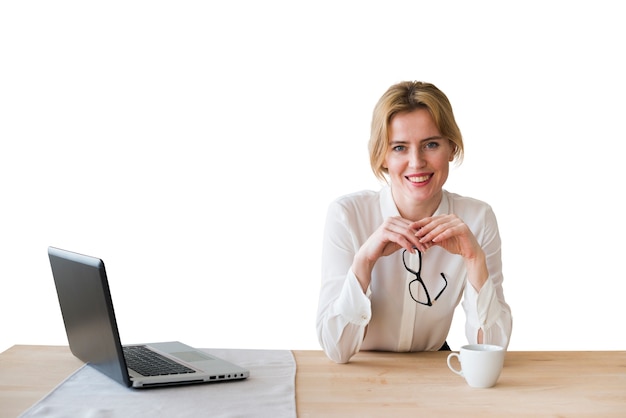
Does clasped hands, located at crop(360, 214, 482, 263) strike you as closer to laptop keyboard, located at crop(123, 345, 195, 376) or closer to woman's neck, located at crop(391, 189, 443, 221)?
woman's neck, located at crop(391, 189, 443, 221)

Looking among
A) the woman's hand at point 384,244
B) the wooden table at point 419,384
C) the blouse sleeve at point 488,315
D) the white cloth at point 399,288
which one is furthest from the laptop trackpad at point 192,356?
the blouse sleeve at point 488,315

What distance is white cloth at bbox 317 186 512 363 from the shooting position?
2344 mm

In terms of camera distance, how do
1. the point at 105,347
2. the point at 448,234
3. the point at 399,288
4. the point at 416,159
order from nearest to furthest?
the point at 105,347 < the point at 448,234 < the point at 416,159 < the point at 399,288

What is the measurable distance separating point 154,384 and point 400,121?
1.13 metres

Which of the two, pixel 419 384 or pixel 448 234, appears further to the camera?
pixel 448 234

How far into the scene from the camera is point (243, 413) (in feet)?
5.42

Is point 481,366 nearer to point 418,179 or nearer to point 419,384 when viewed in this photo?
point 419,384

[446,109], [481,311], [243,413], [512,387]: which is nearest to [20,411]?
[243,413]

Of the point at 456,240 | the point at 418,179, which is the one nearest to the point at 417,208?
the point at 418,179

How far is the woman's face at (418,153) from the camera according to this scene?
2.43 m

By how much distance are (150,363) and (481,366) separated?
0.84 m

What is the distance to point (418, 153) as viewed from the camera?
2.43 metres

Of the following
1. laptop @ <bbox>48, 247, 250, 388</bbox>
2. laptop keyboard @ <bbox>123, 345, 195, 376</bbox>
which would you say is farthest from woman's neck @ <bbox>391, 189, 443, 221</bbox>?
laptop keyboard @ <bbox>123, 345, 195, 376</bbox>

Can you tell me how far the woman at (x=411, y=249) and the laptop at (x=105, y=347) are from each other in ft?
1.33
